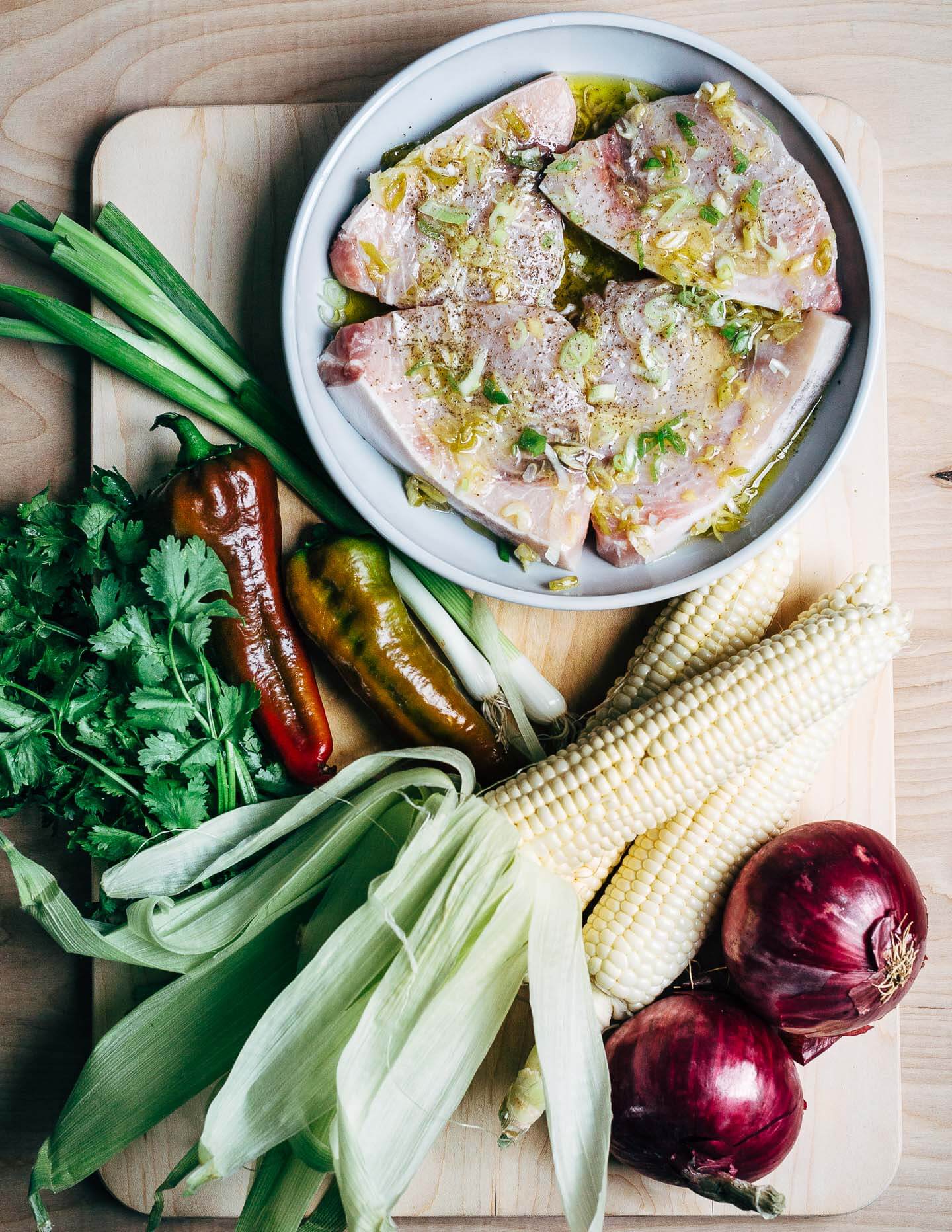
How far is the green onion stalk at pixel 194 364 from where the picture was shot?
1.97m

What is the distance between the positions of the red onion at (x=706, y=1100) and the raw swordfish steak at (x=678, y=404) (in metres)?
0.97

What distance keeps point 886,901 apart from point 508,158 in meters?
1.70

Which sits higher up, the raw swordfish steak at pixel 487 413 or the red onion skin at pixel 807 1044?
the raw swordfish steak at pixel 487 413

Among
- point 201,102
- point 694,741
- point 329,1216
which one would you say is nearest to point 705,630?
point 694,741

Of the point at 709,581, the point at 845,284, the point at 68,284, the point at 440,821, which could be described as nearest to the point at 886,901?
the point at 709,581

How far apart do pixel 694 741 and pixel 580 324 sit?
0.93m

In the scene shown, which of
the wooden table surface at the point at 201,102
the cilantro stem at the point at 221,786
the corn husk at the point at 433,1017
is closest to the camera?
the corn husk at the point at 433,1017

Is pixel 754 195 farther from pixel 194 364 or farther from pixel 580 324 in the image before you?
pixel 194 364

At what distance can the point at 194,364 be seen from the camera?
209 cm

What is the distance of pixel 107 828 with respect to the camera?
1810 millimetres

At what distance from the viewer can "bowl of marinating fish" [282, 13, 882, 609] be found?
186 centimetres

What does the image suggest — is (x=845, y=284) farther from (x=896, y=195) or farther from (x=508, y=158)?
(x=508, y=158)

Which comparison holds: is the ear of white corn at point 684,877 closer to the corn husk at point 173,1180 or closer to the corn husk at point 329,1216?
the corn husk at point 329,1216

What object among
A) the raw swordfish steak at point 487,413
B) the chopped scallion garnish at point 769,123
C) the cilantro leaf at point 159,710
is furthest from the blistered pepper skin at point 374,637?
the chopped scallion garnish at point 769,123
